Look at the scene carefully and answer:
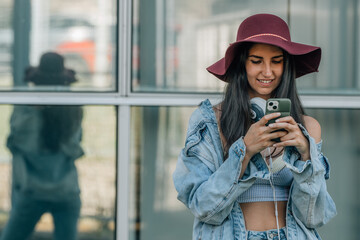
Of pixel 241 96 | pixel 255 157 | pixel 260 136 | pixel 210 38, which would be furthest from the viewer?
pixel 210 38

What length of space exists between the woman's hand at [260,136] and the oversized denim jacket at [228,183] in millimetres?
28

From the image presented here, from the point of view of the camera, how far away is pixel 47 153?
3.55 metres

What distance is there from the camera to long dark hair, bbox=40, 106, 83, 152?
3525 millimetres

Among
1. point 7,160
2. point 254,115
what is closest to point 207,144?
point 254,115

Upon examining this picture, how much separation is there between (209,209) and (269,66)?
23.1 inches

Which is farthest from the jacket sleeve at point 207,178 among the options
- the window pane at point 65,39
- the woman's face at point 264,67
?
the window pane at point 65,39

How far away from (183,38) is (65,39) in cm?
75

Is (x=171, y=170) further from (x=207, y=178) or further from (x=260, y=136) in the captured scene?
(x=260, y=136)

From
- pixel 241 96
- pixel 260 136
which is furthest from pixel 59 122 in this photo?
pixel 260 136

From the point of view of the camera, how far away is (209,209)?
1996 mm

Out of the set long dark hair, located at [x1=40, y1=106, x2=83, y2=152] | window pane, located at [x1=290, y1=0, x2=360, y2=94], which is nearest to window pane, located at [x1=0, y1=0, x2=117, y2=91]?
long dark hair, located at [x1=40, y1=106, x2=83, y2=152]

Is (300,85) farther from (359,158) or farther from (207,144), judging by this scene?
(207,144)

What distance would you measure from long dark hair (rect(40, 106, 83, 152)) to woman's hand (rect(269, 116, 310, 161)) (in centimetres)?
186

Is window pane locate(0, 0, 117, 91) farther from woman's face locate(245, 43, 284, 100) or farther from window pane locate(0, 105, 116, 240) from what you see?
woman's face locate(245, 43, 284, 100)
